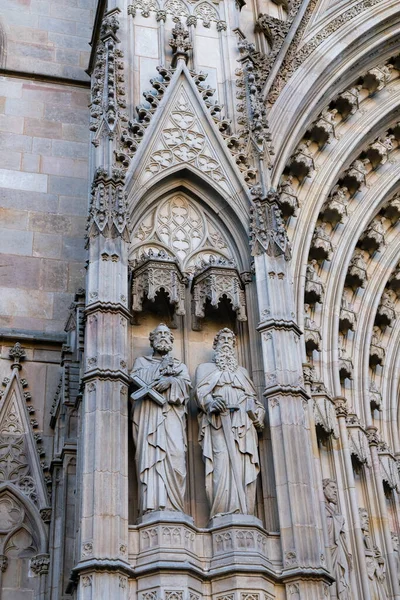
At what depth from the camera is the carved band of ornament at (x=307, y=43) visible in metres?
15.9

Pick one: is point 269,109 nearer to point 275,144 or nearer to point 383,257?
point 275,144

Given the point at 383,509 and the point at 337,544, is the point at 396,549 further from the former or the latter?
the point at 337,544

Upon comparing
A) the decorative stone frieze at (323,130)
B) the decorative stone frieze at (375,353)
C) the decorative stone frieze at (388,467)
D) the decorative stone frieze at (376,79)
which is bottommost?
the decorative stone frieze at (388,467)

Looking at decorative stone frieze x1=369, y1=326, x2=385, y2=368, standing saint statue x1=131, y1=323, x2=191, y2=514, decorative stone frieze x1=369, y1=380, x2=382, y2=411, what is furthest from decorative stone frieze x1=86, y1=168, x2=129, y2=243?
decorative stone frieze x1=369, y1=326, x2=385, y2=368

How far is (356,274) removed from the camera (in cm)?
1634

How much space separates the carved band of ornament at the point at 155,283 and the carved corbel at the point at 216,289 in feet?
0.72

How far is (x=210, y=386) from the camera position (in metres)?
11.9

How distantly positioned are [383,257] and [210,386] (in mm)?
6001

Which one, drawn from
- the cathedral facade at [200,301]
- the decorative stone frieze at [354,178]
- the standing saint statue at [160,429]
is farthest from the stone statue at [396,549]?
the decorative stone frieze at [354,178]

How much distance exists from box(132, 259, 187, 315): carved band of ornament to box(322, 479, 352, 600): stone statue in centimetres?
314

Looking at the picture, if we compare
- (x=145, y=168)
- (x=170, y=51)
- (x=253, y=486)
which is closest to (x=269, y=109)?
(x=170, y=51)

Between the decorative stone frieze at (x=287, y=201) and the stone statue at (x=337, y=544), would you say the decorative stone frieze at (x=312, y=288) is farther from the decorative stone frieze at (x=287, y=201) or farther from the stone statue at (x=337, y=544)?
the stone statue at (x=337, y=544)

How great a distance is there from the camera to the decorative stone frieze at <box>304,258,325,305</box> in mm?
15258

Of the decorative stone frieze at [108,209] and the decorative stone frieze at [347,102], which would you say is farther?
the decorative stone frieze at [347,102]
